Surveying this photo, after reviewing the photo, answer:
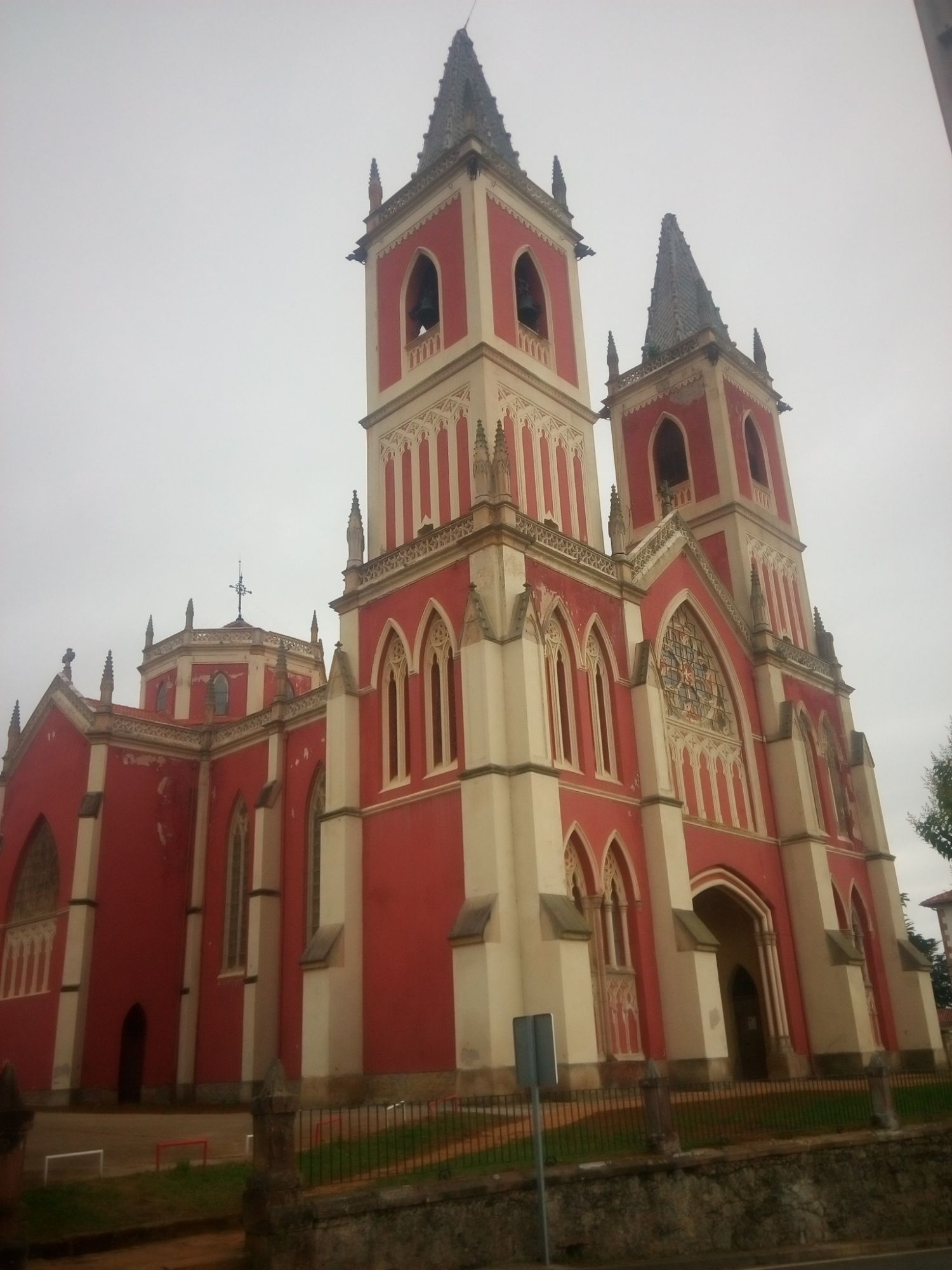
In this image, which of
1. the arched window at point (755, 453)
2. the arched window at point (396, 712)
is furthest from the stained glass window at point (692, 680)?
the arched window at point (755, 453)

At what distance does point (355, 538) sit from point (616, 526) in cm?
626

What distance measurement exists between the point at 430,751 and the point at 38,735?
16646 millimetres

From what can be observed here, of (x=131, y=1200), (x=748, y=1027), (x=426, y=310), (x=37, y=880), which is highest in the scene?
(x=426, y=310)

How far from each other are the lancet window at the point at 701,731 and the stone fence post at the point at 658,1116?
39.5 feet

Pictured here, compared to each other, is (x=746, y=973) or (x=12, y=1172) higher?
(x=746, y=973)

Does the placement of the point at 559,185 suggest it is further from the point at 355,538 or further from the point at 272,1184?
the point at 272,1184

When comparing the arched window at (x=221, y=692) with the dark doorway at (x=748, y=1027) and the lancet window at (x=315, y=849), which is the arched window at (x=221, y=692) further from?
the dark doorway at (x=748, y=1027)

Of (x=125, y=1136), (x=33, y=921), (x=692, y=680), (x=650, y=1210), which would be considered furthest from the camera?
(x=33, y=921)

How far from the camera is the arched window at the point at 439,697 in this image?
22.4 m

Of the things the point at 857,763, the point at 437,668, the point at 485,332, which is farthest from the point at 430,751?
the point at 857,763

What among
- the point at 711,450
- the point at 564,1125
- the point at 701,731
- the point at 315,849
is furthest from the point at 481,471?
the point at 564,1125

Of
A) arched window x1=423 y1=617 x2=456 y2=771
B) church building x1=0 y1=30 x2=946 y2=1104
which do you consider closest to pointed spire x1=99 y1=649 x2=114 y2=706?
church building x1=0 y1=30 x2=946 y2=1104

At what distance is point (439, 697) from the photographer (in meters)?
23.0

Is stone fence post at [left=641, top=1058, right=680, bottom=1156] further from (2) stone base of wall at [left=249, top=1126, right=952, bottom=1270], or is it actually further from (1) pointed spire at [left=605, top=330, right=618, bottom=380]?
(1) pointed spire at [left=605, top=330, right=618, bottom=380]
